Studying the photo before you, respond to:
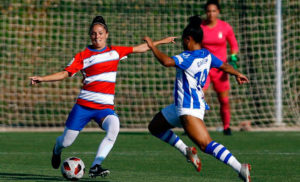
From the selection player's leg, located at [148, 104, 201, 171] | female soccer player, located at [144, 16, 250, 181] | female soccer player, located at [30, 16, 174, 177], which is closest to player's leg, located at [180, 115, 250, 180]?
female soccer player, located at [144, 16, 250, 181]

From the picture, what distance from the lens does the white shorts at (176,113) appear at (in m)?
6.46

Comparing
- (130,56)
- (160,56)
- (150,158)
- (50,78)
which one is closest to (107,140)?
(50,78)

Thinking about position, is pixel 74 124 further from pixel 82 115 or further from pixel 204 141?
pixel 204 141

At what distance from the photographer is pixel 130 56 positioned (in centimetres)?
1516

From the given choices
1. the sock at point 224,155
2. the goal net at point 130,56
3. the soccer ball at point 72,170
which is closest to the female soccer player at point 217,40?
the goal net at point 130,56

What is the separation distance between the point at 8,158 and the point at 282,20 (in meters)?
8.28

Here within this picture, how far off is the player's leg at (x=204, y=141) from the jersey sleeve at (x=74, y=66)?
1320 millimetres

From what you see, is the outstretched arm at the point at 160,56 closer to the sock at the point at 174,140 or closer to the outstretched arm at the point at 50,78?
the sock at the point at 174,140

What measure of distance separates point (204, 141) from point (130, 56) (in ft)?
29.4

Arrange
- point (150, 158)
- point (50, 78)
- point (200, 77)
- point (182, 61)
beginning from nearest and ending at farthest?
point (182, 61) < point (200, 77) < point (50, 78) < point (150, 158)

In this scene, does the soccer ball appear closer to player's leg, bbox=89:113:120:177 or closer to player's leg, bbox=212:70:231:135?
player's leg, bbox=89:113:120:177

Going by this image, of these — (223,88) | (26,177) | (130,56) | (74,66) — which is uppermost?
(74,66)

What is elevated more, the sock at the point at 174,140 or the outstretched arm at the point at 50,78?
the outstretched arm at the point at 50,78

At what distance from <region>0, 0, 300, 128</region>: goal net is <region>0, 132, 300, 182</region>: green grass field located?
87.3 inches
